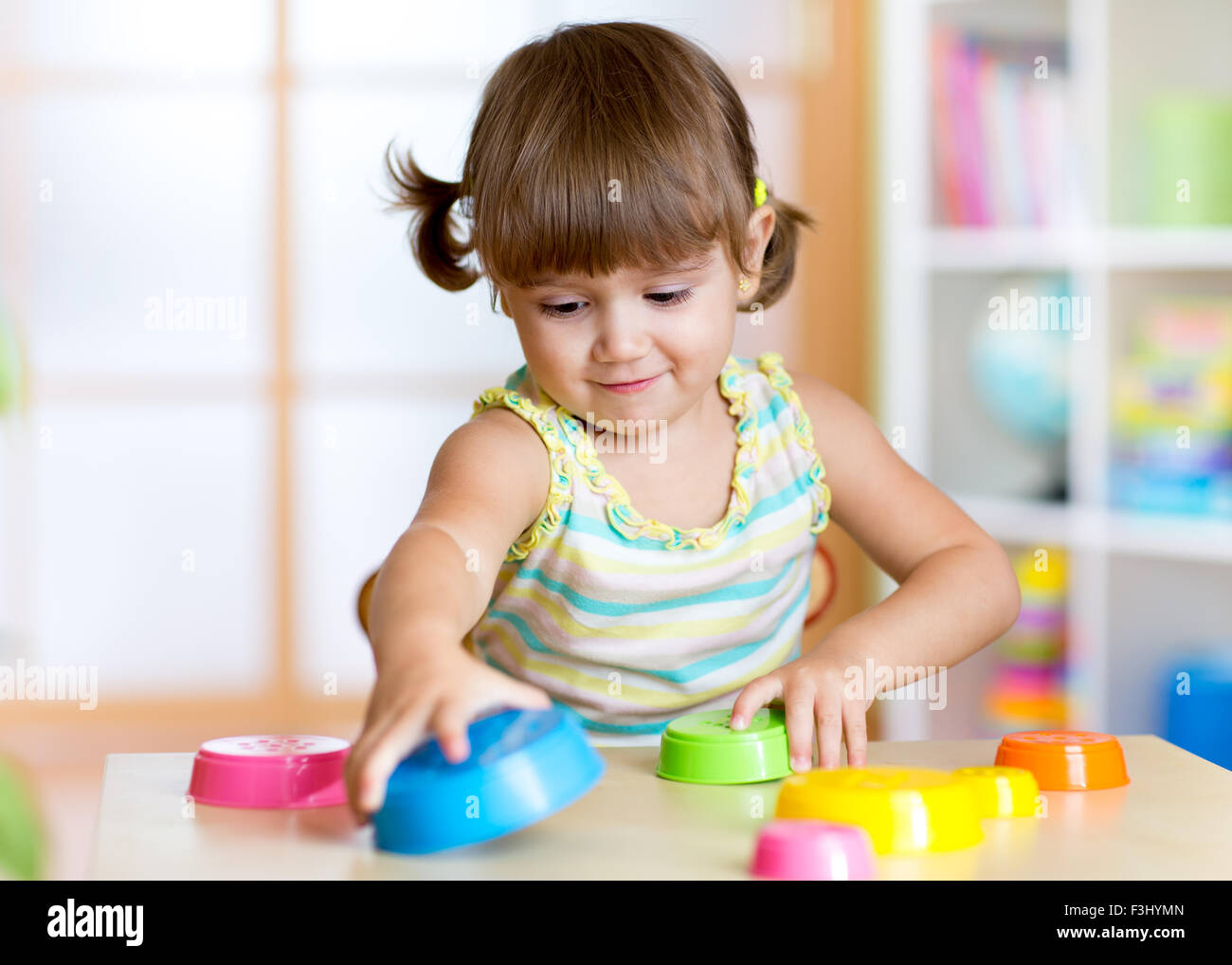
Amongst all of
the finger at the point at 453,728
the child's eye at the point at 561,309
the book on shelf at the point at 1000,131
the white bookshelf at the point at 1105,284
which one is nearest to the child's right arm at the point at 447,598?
the finger at the point at 453,728

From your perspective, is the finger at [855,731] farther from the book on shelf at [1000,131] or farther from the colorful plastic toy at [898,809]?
the book on shelf at [1000,131]

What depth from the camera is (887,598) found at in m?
0.95

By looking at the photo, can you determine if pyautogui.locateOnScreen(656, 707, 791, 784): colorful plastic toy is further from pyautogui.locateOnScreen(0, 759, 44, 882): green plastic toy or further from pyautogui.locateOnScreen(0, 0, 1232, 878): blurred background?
pyautogui.locateOnScreen(0, 0, 1232, 878): blurred background

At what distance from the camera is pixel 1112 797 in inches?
26.8

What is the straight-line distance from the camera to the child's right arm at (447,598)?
58 centimetres

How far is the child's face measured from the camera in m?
0.93

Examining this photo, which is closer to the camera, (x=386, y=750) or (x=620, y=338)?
(x=386, y=750)

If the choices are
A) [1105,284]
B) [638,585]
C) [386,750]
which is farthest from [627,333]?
[1105,284]

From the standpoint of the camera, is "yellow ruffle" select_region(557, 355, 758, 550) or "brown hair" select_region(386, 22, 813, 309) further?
"yellow ruffle" select_region(557, 355, 758, 550)

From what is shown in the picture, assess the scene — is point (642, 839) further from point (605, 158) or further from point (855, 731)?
point (605, 158)

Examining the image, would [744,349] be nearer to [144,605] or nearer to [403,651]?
[144,605]

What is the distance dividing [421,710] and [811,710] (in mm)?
272

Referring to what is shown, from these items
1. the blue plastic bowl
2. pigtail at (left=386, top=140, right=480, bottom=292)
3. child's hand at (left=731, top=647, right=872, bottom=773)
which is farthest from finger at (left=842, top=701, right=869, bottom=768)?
pigtail at (left=386, top=140, right=480, bottom=292)
